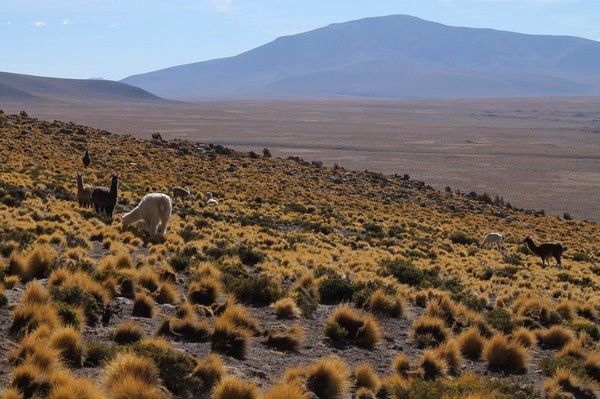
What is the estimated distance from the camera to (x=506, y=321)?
1072 centimetres

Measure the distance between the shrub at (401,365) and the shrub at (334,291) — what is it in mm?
3086

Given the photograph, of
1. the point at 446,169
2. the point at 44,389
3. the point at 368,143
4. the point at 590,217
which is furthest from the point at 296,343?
the point at 368,143

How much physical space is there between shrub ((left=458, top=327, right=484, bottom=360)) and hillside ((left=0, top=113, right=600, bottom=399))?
0.06ft

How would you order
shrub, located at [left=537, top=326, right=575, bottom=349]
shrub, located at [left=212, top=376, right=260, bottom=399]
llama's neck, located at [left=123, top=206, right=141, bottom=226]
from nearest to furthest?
shrub, located at [left=212, top=376, right=260, bottom=399], shrub, located at [left=537, top=326, right=575, bottom=349], llama's neck, located at [left=123, top=206, right=141, bottom=226]

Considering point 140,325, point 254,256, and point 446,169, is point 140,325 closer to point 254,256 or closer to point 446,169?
point 254,256

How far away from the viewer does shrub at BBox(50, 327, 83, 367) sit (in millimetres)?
6723

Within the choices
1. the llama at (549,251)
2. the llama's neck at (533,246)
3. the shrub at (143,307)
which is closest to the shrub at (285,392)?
the shrub at (143,307)

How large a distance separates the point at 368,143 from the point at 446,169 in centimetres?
3058

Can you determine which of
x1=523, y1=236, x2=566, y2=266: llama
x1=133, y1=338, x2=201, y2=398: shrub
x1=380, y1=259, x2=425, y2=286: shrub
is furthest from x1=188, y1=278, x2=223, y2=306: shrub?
x1=523, y1=236, x2=566, y2=266: llama

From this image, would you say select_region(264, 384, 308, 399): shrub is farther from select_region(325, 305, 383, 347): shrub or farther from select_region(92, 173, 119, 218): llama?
select_region(92, 173, 119, 218): llama

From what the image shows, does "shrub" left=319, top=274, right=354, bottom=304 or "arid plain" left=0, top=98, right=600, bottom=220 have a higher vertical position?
"shrub" left=319, top=274, right=354, bottom=304

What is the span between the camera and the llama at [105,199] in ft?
55.8

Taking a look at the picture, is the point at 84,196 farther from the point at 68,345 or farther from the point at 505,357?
the point at 505,357

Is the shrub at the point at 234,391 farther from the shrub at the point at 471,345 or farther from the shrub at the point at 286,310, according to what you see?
the shrub at the point at 471,345
